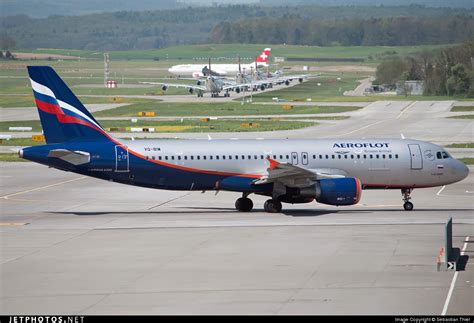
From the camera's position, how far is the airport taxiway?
2708cm

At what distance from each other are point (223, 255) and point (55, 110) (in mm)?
14441

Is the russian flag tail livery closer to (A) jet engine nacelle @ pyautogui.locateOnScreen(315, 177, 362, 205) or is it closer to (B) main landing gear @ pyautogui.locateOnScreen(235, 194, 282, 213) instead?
(B) main landing gear @ pyautogui.locateOnScreen(235, 194, 282, 213)

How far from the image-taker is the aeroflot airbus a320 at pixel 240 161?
44.7 metres

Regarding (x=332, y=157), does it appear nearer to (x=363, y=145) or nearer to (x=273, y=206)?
(x=363, y=145)

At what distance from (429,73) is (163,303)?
5059 inches

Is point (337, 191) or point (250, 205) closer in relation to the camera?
point (337, 191)

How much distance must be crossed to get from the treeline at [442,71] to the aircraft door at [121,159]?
332ft

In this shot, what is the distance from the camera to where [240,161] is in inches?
1815

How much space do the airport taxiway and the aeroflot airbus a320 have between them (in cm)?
132

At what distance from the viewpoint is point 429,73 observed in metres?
150

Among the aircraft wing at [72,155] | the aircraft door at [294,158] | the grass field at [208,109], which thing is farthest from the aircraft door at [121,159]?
the grass field at [208,109]

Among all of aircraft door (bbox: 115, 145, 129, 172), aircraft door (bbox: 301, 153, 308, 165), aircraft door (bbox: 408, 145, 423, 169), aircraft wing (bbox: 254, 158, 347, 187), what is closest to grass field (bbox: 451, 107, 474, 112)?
aircraft door (bbox: 408, 145, 423, 169)

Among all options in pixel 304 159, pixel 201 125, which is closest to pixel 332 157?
pixel 304 159

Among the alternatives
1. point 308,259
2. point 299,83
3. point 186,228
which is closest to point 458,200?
point 186,228
